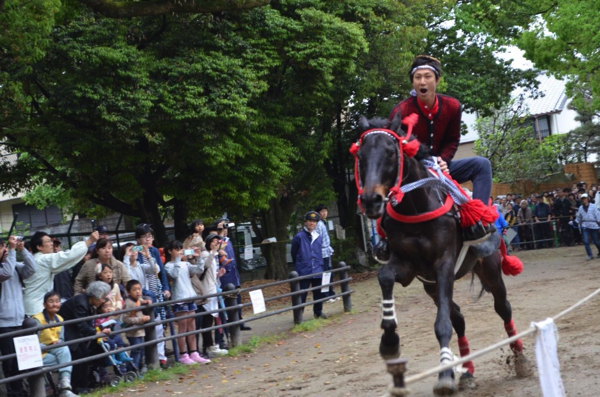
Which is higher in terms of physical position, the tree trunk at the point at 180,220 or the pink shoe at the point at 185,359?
the tree trunk at the point at 180,220

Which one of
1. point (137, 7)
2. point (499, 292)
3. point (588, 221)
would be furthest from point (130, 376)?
point (588, 221)

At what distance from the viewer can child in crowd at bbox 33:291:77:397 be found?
969cm

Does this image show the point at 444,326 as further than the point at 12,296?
No

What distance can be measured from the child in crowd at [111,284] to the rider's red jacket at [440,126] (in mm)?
5154

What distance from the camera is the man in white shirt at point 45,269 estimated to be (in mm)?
10234

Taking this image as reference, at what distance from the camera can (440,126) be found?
798 cm

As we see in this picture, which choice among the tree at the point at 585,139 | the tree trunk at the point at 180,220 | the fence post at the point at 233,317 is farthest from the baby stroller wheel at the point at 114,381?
the tree at the point at 585,139

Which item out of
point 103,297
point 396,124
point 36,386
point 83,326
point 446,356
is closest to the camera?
point 446,356

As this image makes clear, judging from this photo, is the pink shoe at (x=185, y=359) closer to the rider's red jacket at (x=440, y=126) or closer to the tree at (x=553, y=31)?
the rider's red jacket at (x=440, y=126)

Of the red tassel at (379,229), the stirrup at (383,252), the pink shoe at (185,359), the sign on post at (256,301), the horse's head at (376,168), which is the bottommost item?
the pink shoe at (185,359)

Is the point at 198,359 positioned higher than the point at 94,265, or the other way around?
the point at 94,265

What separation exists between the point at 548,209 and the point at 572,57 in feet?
18.3

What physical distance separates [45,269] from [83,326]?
3.23 ft

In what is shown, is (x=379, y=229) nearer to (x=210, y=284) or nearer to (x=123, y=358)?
(x=123, y=358)
